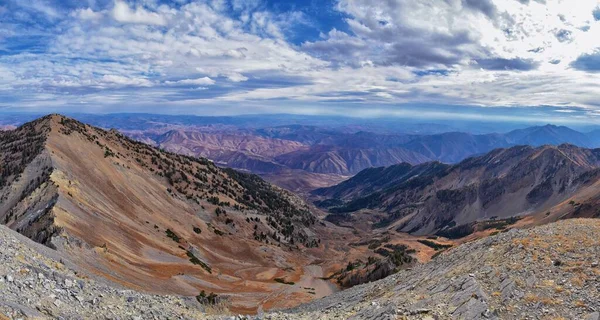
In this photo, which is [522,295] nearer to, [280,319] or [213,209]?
[280,319]

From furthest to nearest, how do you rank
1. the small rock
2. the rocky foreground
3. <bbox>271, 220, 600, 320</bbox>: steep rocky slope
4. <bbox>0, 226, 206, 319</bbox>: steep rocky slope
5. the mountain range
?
1. the mountain range
2. <bbox>271, 220, 600, 320</bbox>: steep rocky slope
3. the rocky foreground
4. the small rock
5. <bbox>0, 226, 206, 319</bbox>: steep rocky slope

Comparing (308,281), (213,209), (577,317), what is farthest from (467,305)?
(213,209)

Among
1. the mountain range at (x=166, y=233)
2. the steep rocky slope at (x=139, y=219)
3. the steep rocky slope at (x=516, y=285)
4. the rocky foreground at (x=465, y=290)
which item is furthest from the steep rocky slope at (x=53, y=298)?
the steep rocky slope at (x=139, y=219)

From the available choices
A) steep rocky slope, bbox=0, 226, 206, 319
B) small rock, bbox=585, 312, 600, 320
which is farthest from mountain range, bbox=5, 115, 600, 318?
small rock, bbox=585, 312, 600, 320

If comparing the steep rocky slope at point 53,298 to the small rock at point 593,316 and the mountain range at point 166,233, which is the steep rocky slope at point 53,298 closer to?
the mountain range at point 166,233

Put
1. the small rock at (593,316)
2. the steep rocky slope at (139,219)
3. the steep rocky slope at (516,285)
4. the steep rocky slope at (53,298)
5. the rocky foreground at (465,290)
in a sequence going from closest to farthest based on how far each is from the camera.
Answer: the steep rocky slope at (53,298)
the small rock at (593,316)
the rocky foreground at (465,290)
the steep rocky slope at (516,285)
the steep rocky slope at (139,219)

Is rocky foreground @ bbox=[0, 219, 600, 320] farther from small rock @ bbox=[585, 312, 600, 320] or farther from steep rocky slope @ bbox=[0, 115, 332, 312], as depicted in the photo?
steep rocky slope @ bbox=[0, 115, 332, 312]

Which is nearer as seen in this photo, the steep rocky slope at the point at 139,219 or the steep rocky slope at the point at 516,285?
the steep rocky slope at the point at 516,285

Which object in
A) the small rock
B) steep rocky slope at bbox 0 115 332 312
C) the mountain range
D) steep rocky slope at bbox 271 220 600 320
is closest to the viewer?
the small rock
